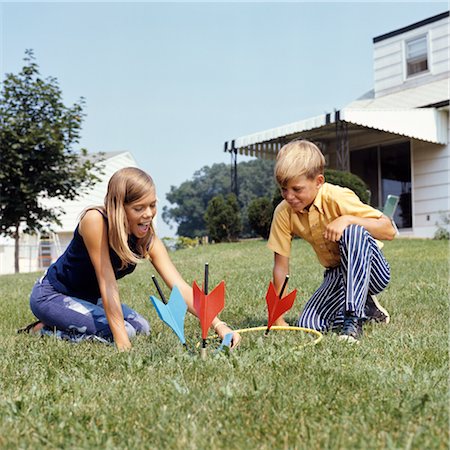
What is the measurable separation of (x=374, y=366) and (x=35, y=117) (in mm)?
14113

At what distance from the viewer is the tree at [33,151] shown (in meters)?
14.5

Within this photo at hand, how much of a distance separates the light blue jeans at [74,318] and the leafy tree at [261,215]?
11.8 m

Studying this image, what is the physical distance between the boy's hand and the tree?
39.4 ft

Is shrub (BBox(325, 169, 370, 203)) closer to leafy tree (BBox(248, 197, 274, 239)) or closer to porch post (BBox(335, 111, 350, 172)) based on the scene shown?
porch post (BBox(335, 111, 350, 172))

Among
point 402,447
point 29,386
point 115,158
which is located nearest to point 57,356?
point 29,386

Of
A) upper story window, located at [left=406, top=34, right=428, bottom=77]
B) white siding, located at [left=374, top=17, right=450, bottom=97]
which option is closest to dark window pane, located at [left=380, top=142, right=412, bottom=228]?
white siding, located at [left=374, top=17, right=450, bottom=97]

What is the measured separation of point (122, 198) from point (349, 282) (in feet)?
4.50

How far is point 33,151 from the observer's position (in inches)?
586

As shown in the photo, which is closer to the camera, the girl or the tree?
the girl

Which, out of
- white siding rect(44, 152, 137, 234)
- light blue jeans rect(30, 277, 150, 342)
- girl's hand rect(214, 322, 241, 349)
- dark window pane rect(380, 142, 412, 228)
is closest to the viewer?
girl's hand rect(214, 322, 241, 349)

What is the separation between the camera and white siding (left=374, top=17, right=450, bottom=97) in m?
17.0

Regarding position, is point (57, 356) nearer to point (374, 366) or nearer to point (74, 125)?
point (374, 366)

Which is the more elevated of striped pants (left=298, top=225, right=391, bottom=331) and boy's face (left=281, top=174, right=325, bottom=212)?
boy's face (left=281, top=174, right=325, bottom=212)

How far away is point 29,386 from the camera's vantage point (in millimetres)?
2547
